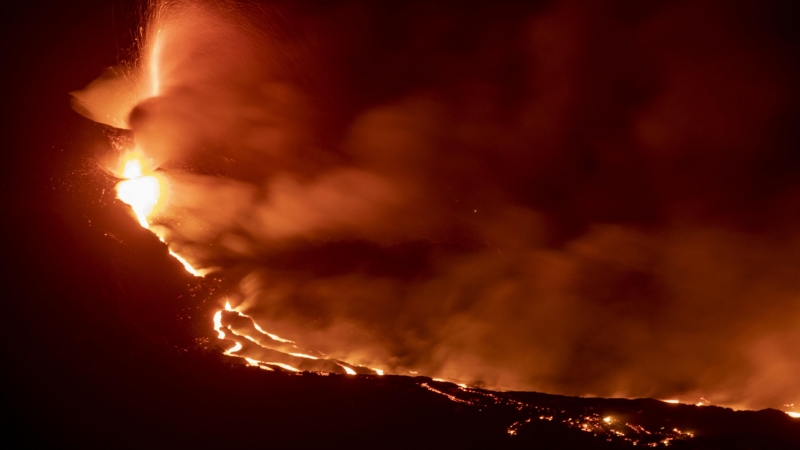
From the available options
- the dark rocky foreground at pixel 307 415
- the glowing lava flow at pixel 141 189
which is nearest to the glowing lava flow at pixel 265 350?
the dark rocky foreground at pixel 307 415

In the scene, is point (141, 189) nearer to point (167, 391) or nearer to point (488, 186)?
point (167, 391)

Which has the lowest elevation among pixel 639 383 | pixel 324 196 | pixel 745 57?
pixel 639 383

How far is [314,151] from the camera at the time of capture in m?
3.03

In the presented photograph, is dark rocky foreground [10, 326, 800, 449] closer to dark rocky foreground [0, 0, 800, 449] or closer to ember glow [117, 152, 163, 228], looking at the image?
dark rocky foreground [0, 0, 800, 449]

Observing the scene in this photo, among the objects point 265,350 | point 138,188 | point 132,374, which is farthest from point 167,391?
point 138,188

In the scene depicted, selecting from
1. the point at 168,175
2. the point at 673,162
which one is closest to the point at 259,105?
the point at 168,175

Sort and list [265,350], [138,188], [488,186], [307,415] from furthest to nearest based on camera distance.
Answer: [488,186] → [138,188] → [265,350] → [307,415]

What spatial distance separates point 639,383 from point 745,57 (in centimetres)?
164

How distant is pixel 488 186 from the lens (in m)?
3.16

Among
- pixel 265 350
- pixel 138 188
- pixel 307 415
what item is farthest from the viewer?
pixel 138 188

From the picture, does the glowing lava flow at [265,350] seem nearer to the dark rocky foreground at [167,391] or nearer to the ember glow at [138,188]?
the dark rocky foreground at [167,391]

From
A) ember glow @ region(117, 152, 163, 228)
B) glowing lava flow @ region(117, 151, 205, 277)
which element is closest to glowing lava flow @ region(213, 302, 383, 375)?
glowing lava flow @ region(117, 151, 205, 277)

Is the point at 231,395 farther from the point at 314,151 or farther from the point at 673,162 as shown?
the point at 673,162

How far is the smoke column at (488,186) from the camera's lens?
8.80ft
